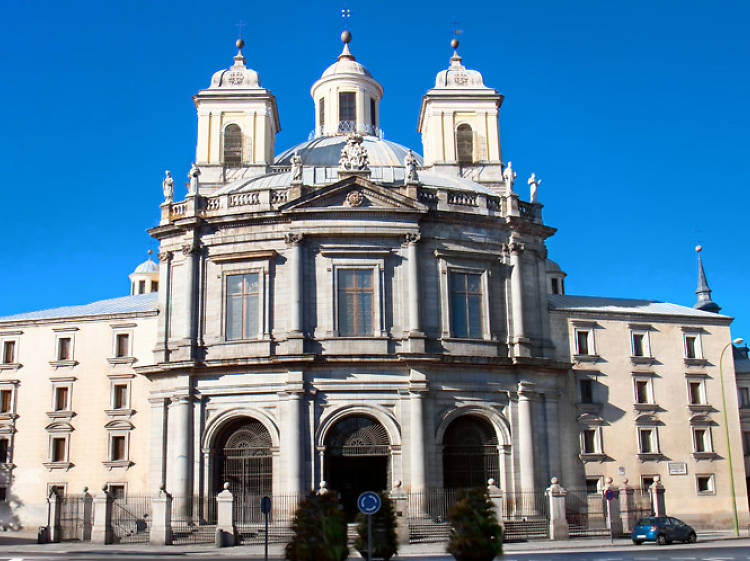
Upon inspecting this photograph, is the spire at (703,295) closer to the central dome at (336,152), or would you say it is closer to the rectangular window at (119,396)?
the central dome at (336,152)

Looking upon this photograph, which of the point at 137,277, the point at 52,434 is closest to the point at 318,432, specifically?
the point at 52,434

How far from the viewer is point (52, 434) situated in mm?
43812

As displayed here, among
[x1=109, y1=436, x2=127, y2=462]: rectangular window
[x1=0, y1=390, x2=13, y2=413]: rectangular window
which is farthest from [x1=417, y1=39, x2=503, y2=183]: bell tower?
[x1=0, y1=390, x2=13, y2=413]: rectangular window

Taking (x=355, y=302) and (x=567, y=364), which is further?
(x=567, y=364)

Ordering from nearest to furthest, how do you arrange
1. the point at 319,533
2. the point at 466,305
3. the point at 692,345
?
1. the point at 319,533
2. the point at 466,305
3. the point at 692,345

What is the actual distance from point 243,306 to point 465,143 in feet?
61.5

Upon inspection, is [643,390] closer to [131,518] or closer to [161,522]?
[161,522]

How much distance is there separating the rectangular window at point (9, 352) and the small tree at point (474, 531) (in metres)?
32.2

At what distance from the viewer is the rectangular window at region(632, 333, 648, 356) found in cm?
4562

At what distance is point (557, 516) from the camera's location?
35625 millimetres

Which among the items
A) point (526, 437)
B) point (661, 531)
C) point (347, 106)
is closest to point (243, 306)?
point (526, 437)

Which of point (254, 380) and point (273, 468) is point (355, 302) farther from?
point (273, 468)

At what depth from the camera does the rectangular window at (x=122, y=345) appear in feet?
145

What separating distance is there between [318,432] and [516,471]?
8990 mm
